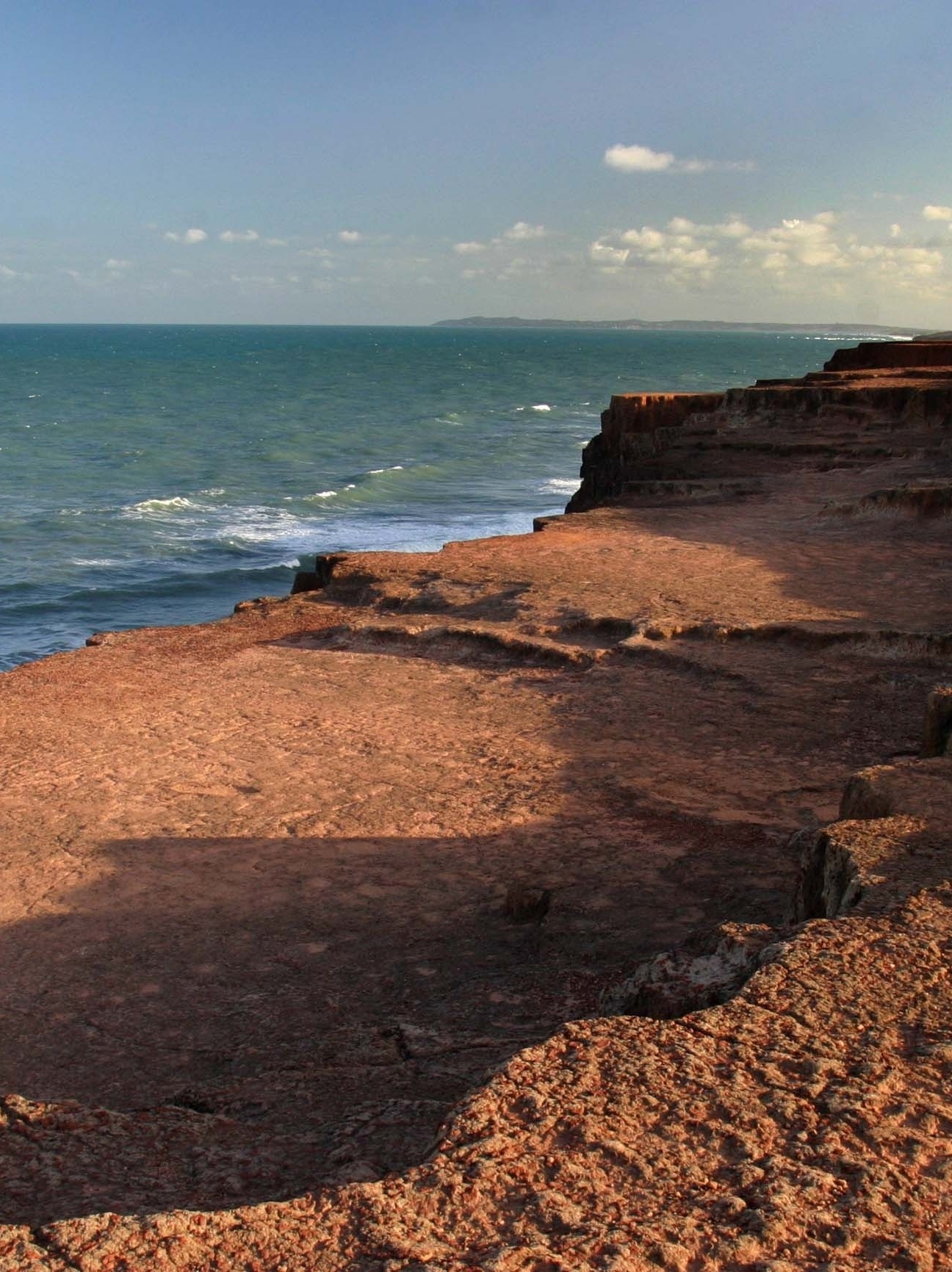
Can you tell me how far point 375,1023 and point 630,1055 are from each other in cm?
169

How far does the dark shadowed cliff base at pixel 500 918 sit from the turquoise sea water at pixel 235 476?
11798mm

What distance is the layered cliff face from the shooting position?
16.8 meters

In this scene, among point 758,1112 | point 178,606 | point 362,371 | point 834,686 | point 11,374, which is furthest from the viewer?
point 362,371

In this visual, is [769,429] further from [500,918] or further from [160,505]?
[160,505]

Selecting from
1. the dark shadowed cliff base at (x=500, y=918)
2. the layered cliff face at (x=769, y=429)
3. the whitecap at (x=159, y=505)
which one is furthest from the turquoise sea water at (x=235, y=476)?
the dark shadowed cliff base at (x=500, y=918)

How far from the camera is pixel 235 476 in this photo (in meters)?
38.0

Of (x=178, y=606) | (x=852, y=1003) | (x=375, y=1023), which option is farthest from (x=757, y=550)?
(x=178, y=606)

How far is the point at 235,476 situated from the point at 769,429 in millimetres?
22584

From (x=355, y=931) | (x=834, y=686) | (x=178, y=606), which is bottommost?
(x=178, y=606)

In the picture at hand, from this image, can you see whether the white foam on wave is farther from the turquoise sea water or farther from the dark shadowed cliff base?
the dark shadowed cliff base

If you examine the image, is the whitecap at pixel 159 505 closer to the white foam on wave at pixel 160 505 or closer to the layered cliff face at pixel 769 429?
the white foam on wave at pixel 160 505

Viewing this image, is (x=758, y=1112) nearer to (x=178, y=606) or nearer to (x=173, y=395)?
(x=178, y=606)

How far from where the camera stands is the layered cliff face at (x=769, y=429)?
16781 millimetres

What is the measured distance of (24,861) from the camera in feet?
21.5
